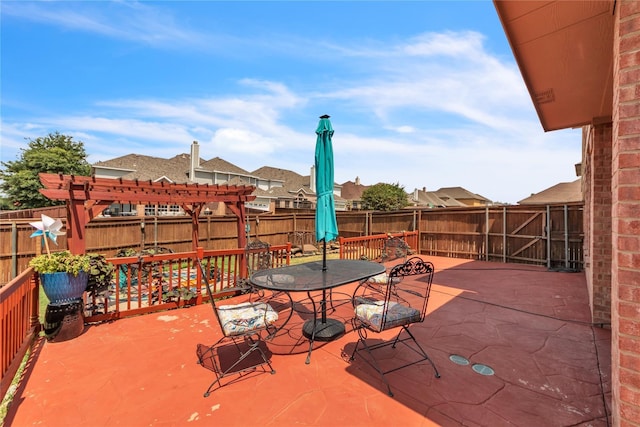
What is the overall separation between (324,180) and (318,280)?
1271mm

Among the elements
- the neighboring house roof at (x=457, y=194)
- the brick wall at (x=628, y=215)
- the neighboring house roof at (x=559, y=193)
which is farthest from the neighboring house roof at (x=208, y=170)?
the brick wall at (x=628, y=215)

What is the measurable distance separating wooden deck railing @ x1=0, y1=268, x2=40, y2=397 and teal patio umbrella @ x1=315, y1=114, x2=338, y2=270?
3164 mm

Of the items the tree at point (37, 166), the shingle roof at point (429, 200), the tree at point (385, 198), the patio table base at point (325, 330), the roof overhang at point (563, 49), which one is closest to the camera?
the roof overhang at point (563, 49)

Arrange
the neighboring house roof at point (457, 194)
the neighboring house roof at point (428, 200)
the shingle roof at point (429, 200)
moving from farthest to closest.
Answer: the neighboring house roof at point (457, 194) < the shingle roof at point (429, 200) < the neighboring house roof at point (428, 200)

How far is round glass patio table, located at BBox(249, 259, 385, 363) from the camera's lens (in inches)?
125

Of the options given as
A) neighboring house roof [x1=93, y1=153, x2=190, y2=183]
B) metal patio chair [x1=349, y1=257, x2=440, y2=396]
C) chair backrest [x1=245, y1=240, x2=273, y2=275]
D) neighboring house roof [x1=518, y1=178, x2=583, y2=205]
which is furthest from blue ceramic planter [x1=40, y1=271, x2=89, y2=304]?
neighboring house roof [x1=518, y1=178, x2=583, y2=205]

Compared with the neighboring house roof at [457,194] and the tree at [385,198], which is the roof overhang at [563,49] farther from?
the neighboring house roof at [457,194]

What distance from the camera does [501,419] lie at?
2.19 m

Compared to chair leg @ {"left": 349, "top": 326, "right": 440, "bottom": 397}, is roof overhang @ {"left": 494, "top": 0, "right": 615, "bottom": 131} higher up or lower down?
higher up

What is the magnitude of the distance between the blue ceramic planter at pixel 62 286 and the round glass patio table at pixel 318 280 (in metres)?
2.29

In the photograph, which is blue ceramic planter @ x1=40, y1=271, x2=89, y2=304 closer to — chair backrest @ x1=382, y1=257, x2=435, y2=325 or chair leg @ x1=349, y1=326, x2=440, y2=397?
chair leg @ x1=349, y1=326, x2=440, y2=397

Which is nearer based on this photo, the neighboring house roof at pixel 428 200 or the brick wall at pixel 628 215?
the brick wall at pixel 628 215

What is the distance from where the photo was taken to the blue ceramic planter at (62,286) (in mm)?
3561

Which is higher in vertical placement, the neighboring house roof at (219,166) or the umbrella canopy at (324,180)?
the neighboring house roof at (219,166)
